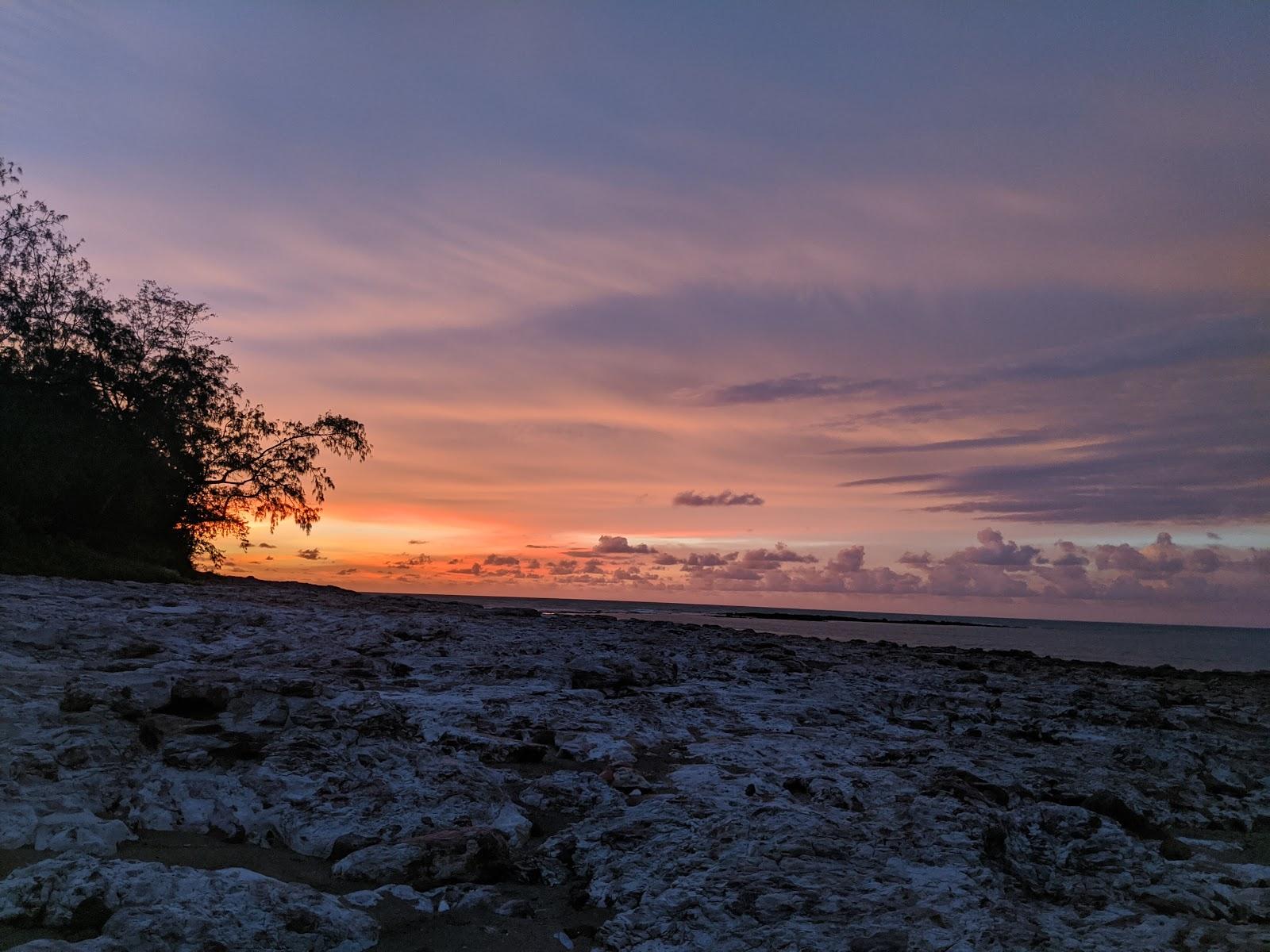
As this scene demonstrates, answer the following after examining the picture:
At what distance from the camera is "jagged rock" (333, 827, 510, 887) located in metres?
5.29

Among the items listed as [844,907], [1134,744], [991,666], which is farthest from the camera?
[991,666]

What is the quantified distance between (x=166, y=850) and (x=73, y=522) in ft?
88.9

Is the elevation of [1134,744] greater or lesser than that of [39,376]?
lesser

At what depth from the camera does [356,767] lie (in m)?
6.90

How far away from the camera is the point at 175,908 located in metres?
4.31

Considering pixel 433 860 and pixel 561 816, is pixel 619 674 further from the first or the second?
pixel 433 860

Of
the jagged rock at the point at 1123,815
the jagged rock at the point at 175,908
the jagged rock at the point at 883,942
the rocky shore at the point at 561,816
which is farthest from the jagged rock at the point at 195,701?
the jagged rock at the point at 1123,815

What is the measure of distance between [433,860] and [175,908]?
1.58 metres

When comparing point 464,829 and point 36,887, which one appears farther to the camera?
point 464,829

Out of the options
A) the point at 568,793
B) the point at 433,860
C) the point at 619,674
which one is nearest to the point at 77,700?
the point at 433,860

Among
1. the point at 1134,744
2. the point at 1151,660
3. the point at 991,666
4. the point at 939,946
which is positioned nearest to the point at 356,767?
the point at 939,946

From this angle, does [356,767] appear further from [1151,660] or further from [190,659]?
[1151,660]

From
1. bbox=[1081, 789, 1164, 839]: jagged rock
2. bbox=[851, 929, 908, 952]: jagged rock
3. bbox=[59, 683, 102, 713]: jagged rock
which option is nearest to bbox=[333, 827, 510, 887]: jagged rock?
bbox=[851, 929, 908, 952]: jagged rock

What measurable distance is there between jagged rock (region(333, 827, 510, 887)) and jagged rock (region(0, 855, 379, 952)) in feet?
1.91
